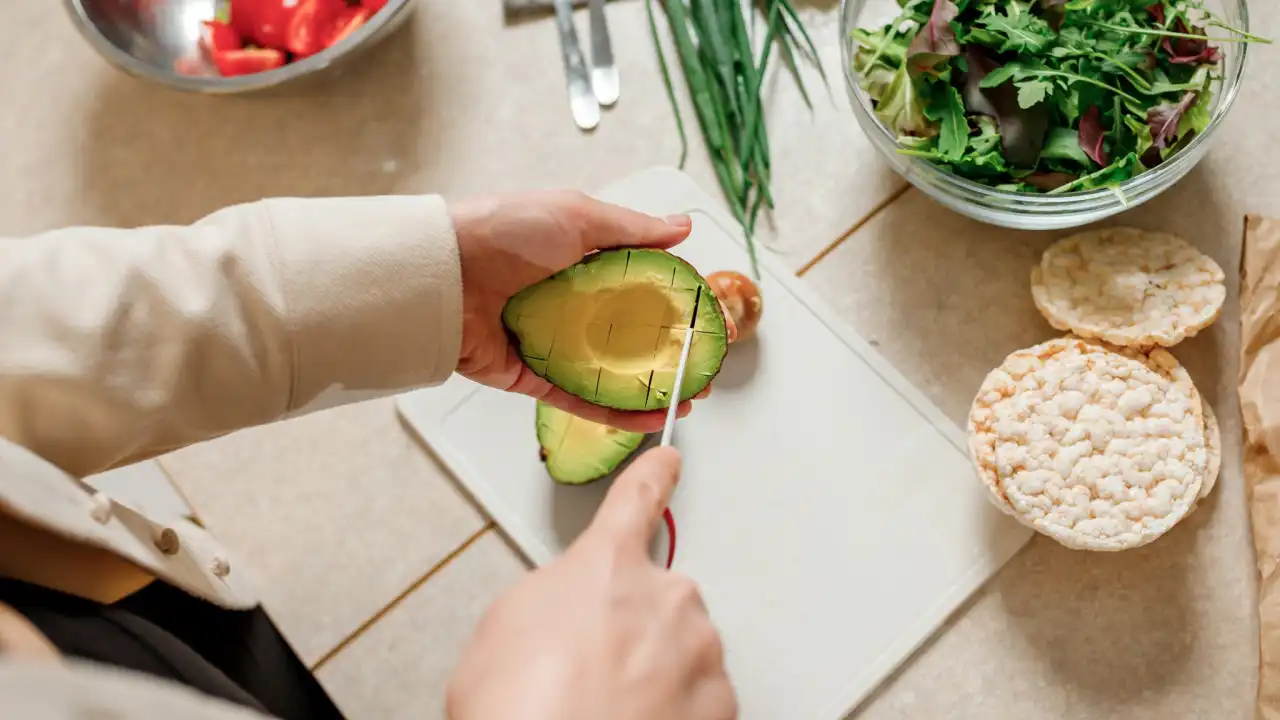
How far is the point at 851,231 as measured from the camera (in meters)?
0.92

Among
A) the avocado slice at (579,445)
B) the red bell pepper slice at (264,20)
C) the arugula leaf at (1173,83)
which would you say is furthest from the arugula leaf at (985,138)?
the red bell pepper slice at (264,20)

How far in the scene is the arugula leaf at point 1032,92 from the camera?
2.42ft

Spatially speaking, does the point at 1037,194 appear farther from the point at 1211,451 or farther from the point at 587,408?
the point at 587,408

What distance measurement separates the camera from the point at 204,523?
0.88 meters

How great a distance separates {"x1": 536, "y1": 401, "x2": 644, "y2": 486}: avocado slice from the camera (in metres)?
0.81

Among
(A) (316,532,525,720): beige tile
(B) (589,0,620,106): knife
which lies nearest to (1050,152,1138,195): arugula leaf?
(B) (589,0,620,106): knife

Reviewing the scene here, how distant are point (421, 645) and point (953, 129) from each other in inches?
23.9

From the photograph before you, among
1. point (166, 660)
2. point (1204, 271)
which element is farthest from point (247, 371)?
point (1204, 271)

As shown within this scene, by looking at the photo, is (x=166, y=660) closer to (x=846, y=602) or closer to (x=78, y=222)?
(x=846, y=602)

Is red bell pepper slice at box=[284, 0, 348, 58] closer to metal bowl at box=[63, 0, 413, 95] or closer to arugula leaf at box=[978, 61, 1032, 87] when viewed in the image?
metal bowl at box=[63, 0, 413, 95]

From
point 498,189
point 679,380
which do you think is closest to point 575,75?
point 498,189

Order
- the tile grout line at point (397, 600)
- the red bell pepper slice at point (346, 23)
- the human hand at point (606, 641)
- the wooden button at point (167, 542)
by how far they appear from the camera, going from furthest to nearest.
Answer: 1. the red bell pepper slice at point (346, 23)
2. the tile grout line at point (397, 600)
3. the wooden button at point (167, 542)
4. the human hand at point (606, 641)

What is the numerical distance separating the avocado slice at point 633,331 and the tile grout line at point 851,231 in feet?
0.80

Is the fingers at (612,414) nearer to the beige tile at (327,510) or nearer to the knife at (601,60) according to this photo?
the beige tile at (327,510)
